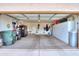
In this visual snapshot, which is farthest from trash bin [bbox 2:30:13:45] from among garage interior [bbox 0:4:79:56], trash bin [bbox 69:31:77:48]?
trash bin [bbox 69:31:77:48]

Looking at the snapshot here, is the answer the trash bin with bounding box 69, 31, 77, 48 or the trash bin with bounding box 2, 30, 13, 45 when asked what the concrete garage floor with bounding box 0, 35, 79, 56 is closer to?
the trash bin with bounding box 69, 31, 77, 48

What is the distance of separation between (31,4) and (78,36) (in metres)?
5.77

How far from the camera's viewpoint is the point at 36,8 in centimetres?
625

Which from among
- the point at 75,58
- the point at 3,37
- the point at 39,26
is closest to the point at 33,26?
the point at 39,26

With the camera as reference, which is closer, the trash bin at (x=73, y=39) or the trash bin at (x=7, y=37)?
the trash bin at (x=73, y=39)

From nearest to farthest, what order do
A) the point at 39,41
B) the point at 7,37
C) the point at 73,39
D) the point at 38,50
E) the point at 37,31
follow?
the point at 38,50 → the point at 73,39 → the point at 7,37 → the point at 39,41 → the point at 37,31

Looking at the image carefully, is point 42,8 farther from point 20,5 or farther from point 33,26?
point 33,26

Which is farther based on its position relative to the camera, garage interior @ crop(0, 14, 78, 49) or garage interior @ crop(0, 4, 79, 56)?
garage interior @ crop(0, 14, 78, 49)

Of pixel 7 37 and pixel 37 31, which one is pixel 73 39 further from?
pixel 37 31

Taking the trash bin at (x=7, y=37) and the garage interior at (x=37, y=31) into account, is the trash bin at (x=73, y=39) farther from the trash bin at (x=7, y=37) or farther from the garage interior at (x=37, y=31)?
the trash bin at (x=7, y=37)

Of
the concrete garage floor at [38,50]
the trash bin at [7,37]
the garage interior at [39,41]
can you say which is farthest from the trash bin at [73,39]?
the trash bin at [7,37]

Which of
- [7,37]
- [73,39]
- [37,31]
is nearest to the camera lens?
[73,39]

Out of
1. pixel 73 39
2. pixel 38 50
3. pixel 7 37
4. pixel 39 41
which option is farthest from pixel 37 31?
pixel 38 50

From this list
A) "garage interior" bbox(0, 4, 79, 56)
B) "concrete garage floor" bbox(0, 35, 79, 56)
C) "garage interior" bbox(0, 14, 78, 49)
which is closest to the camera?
"garage interior" bbox(0, 4, 79, 56)
